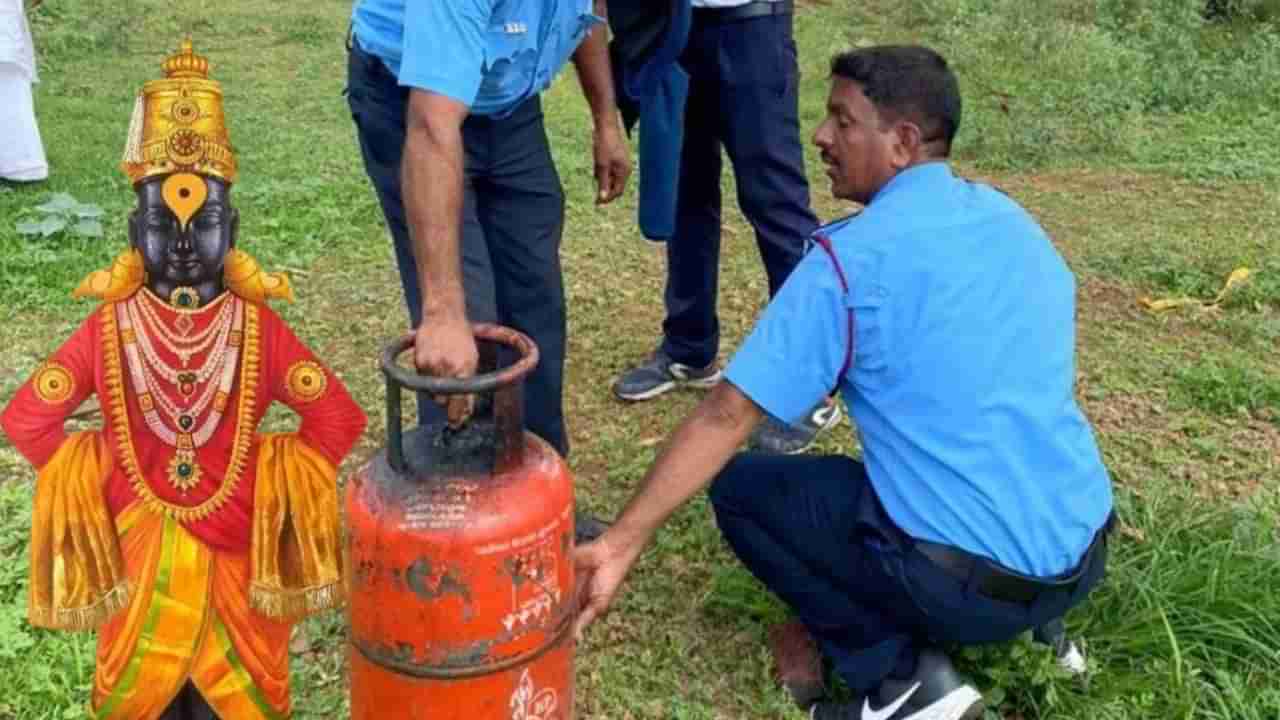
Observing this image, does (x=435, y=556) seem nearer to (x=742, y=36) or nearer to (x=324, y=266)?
(x=742, y=36)

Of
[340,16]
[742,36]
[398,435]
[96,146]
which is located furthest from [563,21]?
[340,16]

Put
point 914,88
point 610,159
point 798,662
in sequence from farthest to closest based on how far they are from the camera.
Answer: point 610,159, point 798,662, point 914,88

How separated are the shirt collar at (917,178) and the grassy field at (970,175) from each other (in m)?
0.98

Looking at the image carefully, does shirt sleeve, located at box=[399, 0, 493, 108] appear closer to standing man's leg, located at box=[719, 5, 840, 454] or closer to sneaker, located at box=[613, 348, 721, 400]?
standing man's leg, located at box=[719, 5, 840, 454]

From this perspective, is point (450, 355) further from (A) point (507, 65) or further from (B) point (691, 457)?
(A) point (507, 65)

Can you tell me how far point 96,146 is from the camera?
6539 millimetres

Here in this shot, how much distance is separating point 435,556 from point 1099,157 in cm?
545

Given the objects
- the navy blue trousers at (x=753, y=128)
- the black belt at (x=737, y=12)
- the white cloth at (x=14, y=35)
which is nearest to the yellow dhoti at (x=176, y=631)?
the navy blue trousers at (x=753, y=128)

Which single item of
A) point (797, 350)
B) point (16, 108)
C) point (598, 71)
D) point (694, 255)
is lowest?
point (16, 108)

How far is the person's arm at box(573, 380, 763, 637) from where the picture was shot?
8.01 feet

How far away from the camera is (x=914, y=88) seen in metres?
2.48

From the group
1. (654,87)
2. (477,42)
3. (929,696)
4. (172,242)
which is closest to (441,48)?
(477,42)

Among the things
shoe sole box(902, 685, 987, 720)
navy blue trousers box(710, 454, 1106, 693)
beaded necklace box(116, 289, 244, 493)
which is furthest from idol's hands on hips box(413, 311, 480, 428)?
shoe sole box(902, 685, 987, 720)

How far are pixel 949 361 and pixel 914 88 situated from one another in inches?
20.2
